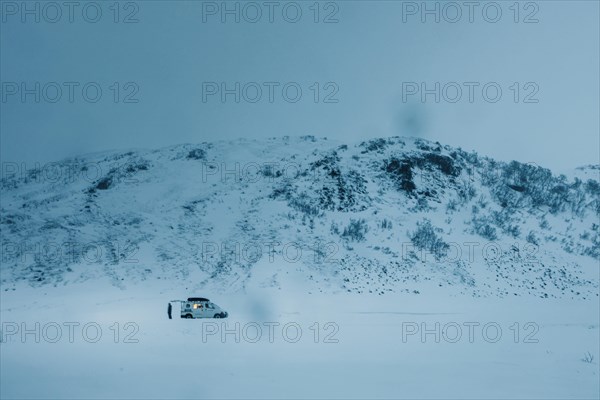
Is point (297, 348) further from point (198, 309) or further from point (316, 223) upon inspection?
point (316, 223)

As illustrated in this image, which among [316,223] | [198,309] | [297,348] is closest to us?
[297,348]

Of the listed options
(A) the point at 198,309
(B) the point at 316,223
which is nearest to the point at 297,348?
(A) the point at 198,309

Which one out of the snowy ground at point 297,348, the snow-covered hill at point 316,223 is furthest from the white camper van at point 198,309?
the snow-covered hill at point 316,223

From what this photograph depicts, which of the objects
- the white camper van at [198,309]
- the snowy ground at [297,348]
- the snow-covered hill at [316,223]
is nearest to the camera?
the snowy ground at [297,348]

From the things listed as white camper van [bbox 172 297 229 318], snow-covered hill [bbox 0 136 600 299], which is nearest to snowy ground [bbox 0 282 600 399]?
white camper van [bbox 172 297 229 318]

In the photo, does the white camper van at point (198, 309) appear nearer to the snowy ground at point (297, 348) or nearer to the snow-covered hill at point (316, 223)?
the snowy ground at point (297, 348)

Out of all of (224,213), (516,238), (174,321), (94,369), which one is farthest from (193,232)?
(516,238)
